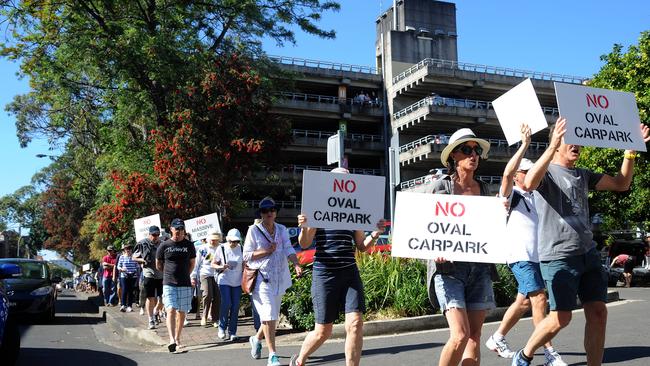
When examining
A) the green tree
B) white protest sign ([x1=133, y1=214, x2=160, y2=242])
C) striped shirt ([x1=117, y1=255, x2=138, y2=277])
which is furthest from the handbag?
the green tree

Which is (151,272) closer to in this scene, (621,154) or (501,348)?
(501,348)

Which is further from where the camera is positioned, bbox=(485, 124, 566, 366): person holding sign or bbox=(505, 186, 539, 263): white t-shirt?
bbox=(505, 186, 539, 263): white t-shirt

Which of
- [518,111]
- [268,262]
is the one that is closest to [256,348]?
[268,262]

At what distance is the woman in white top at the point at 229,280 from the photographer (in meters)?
9.43

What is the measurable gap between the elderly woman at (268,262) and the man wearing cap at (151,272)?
4.49 meters

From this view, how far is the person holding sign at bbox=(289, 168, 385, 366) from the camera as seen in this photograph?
5438 mm

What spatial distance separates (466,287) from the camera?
4.57 metres

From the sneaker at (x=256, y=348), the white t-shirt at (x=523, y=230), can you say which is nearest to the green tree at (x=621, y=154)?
the white t-shirt at (x=523, y=230)

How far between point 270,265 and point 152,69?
14.3 m

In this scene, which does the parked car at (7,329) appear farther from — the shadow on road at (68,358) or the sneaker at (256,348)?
the sneaker at (256,348)

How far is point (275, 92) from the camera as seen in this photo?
77.5 feet

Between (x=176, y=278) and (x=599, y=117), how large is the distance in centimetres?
590

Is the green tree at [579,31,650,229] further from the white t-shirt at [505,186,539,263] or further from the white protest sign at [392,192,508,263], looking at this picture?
the white protest sign at [392,192,508,263]

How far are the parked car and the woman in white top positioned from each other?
298 cm
